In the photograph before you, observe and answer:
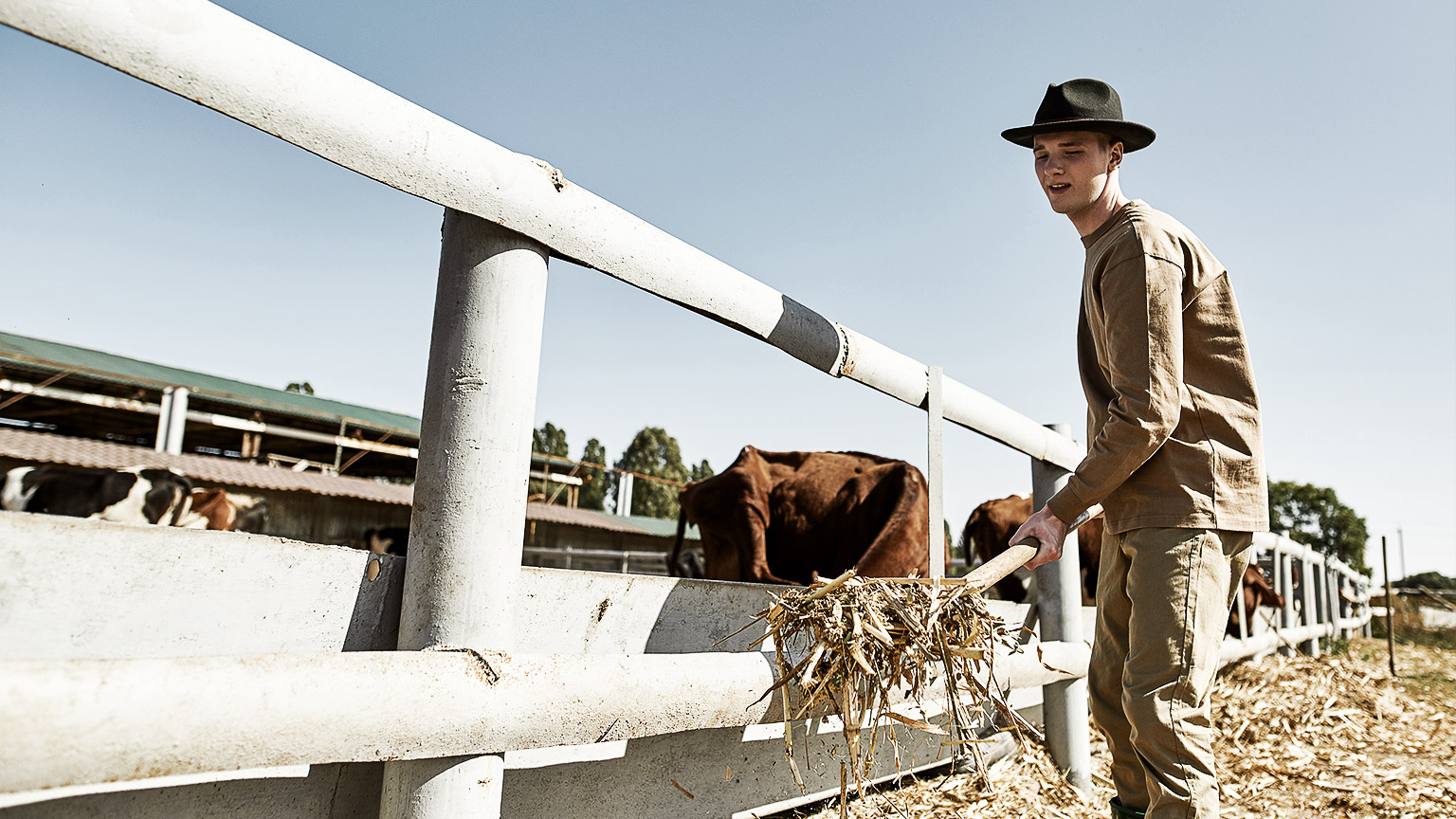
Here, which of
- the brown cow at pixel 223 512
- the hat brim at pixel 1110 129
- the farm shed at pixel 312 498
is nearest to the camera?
the hat brim at pixel 1110 129

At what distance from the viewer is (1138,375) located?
200cm

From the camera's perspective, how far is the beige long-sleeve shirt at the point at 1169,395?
6.57 ft

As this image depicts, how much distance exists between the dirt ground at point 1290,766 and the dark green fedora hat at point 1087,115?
1579mm

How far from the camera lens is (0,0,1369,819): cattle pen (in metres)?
1.05

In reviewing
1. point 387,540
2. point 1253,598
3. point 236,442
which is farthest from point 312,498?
point 1253,598

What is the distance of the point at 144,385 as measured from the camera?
15328 mm

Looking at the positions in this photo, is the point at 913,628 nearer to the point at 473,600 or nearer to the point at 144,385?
the point at 473,600

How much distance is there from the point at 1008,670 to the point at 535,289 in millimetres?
1627

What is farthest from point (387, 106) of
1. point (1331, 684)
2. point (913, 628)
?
point (1331, 684)

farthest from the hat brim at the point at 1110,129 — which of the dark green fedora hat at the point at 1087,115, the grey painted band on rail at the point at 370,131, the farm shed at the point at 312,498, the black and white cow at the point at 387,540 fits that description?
the black and white cow at the point at 387,540

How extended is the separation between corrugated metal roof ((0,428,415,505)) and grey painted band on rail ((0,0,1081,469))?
12.2 metres

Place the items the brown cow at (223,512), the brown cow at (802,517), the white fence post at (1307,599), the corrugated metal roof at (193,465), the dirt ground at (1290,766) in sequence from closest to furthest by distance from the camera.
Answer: the dirt ground at (1290,766)
the brown cow at (802,517)
the white fence post at (1307,599)
the brown cow at (223,512)
the corrugated metal roof at (193,465)

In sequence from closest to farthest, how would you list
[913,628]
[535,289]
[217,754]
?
[217,754] → [535,289] → [913,628]

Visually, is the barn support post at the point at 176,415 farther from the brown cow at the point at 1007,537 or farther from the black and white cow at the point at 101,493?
the brown cow at the point at 1007,537
